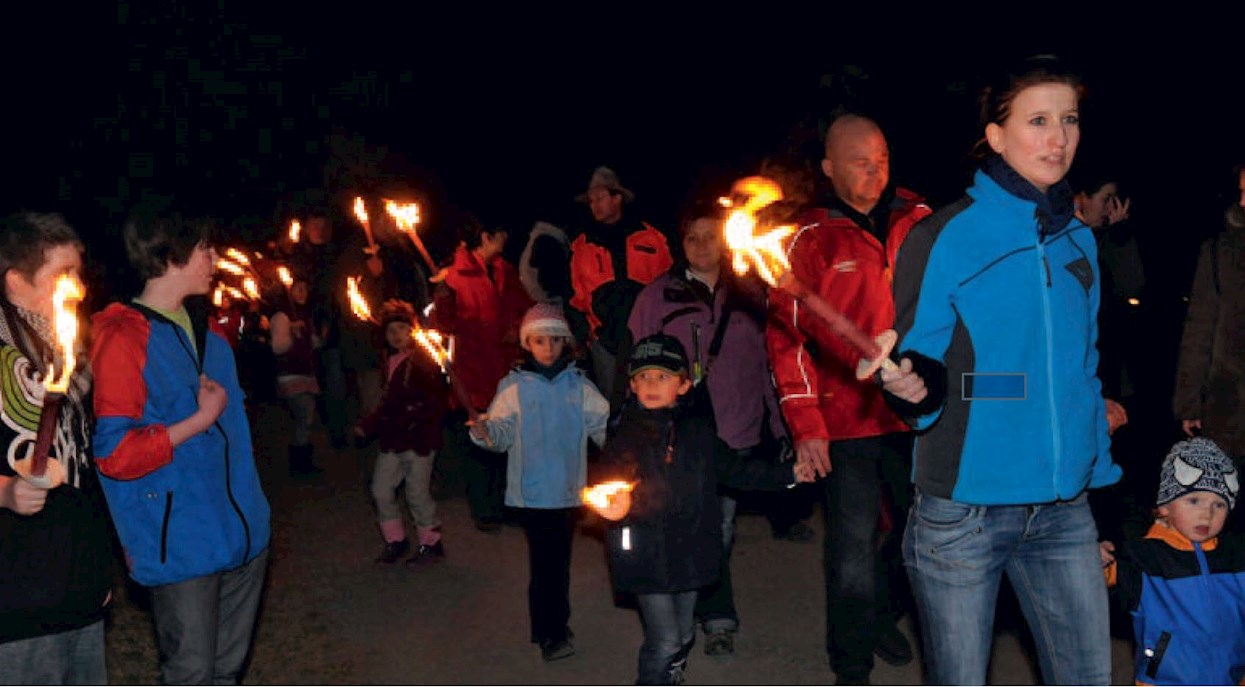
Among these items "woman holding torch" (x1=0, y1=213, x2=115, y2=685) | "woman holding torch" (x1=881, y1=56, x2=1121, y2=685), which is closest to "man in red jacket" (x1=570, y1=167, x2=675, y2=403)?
"woman holding torch" (x1=0, y1=213, x2=115, y2=685)

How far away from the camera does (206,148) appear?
62.8ft

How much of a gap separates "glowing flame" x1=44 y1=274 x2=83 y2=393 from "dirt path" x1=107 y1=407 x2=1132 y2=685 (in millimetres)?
3130

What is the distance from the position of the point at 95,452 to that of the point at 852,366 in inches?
119

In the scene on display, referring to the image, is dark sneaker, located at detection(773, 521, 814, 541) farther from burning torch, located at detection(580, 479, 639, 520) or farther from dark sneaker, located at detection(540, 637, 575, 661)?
burning torch, located at detection(580, 479, 639, 520)

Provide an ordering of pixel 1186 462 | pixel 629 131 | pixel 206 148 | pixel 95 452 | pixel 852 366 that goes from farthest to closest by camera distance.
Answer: pixel 206 148 → pixel 629 131 → pixel 852 366 → pixel 1186 462 → pixel 95 452

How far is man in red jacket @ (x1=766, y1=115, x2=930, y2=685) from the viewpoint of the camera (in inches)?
231

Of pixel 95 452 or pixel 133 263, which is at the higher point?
pixel 133 263

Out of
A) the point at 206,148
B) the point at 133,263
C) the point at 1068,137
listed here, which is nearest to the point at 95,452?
the point at 133,263

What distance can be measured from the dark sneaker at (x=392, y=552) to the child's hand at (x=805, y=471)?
12.3 feet

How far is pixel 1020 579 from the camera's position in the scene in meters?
4.23

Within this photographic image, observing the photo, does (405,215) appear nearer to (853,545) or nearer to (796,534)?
(853,545)

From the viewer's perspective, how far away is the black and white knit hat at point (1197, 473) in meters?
5.14

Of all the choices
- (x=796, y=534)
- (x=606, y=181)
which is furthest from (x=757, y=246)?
(x=606, y=181)

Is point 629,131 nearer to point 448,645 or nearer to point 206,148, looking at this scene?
point 206,148
